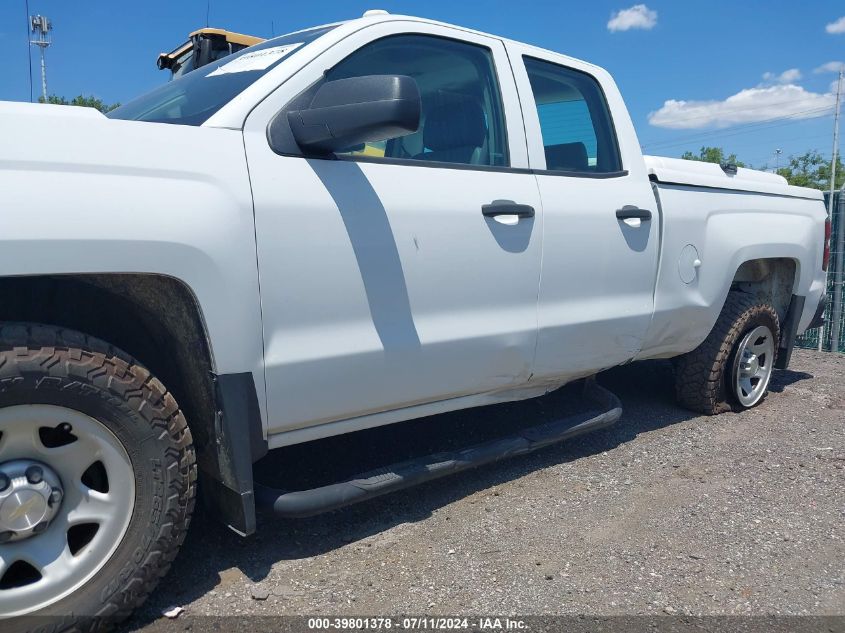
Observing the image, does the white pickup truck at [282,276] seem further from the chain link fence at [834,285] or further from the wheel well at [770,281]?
the chain link fence at [834,285]

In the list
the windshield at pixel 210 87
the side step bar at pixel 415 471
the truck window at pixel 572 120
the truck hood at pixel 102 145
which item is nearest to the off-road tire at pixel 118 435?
the side step bar at pixel 415 471

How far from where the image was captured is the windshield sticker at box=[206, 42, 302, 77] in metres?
2.76

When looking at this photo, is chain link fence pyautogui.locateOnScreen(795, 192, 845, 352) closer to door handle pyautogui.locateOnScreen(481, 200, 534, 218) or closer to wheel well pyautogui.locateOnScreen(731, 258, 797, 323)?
wheel well pyautogui.locateOnScreen(731, 258, 797, 323)

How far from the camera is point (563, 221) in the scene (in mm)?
3217

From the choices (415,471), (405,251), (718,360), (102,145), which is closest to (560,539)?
(415,471)

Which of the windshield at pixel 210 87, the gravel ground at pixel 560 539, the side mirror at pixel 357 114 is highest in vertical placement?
the windshield at pixel 210 87

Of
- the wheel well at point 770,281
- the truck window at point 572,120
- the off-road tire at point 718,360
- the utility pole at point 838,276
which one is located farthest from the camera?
the utility pole at point 838,276

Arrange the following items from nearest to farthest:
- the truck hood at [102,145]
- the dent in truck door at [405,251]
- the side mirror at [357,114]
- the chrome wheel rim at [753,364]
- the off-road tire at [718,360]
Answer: the truck hood at [102,145], the side mirror at [357,114], the dent in truck door at [405,251], the off-road tire at [718,360], the chrome wheel rim at [753,364]

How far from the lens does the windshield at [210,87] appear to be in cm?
261

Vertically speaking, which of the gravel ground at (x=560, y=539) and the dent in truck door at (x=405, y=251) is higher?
the dent in truck door at (x=405, y=251)

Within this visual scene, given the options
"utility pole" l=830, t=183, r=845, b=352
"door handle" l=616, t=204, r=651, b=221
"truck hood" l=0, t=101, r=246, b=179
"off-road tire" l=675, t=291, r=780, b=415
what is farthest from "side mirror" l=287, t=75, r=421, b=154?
"utility pole" l=830, t=183, r=845, b=352

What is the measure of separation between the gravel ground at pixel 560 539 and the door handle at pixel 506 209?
1308 millimetres

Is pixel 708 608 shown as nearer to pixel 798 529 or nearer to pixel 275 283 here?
pixel 798 529

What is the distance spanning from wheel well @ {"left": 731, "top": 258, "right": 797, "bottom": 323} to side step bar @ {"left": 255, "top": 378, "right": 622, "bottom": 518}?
158 cm
